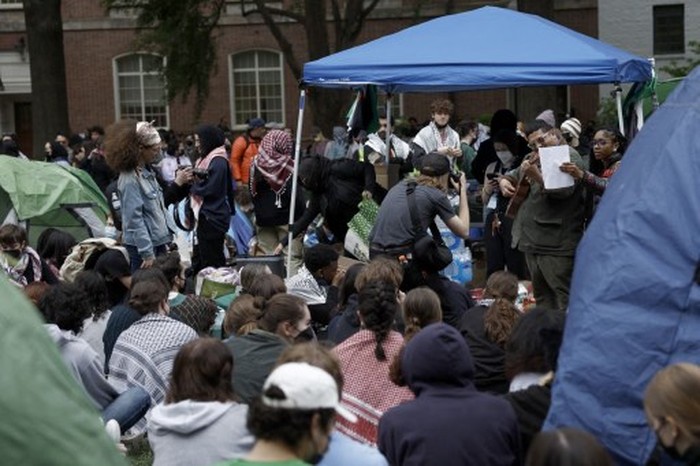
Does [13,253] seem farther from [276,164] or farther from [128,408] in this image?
[128,408]

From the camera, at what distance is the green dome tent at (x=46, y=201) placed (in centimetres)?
1302

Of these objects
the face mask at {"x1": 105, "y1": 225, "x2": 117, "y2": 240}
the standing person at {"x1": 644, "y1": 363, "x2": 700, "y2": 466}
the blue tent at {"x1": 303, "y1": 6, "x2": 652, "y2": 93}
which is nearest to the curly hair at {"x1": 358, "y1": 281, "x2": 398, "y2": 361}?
the standing person at {"x1": 644, "y1": 363, "x2": 700, "y2": 466}

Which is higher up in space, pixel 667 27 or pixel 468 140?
pixel 667 27

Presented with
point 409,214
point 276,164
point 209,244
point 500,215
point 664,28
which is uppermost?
point 664,28

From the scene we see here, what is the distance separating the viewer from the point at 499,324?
6551mm

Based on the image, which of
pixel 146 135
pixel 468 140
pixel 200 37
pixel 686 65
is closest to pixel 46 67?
pixel 200 37

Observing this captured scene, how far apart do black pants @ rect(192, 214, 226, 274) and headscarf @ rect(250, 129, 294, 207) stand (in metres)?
0.99

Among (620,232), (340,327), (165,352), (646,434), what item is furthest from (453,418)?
(165,352)

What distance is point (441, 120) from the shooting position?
13.9 meters

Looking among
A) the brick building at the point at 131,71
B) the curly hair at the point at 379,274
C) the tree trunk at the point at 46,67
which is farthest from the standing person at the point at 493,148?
the brick building at the point at 131,71

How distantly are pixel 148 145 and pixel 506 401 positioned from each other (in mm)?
5828

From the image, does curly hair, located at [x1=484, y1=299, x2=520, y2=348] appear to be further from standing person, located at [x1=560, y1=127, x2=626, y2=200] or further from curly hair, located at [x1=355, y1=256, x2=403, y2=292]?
standing person, located at [x1=560, y1=127, x2=626, y2=200]

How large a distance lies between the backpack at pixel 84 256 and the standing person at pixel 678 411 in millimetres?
6323

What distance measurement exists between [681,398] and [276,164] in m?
8.86
